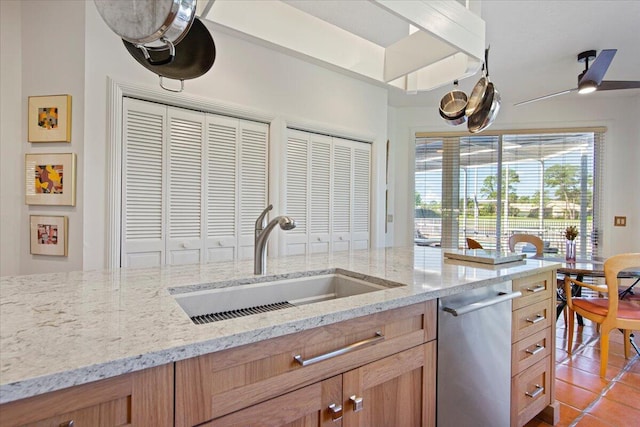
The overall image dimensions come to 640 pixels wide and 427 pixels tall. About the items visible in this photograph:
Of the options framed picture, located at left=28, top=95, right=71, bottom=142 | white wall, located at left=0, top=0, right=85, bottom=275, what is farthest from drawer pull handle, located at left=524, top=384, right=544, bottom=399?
framed picture, located at left=28, top=95, right=71, bottom=142

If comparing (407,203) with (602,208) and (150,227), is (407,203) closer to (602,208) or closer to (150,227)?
(602,208)

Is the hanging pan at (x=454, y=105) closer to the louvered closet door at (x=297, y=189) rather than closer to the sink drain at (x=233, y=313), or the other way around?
the louvered closet door at (x=297, y=189)

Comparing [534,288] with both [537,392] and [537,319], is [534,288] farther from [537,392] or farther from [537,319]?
[537,392]

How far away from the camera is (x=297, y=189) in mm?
3205

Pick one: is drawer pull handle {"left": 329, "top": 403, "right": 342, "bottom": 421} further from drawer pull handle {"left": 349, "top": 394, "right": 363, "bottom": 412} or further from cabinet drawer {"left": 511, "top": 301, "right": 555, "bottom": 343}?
→ cabinet drawer {"left": 511, "top": 301, "right": 555, "bottom": 343}

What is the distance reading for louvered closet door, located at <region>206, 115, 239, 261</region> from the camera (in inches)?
106

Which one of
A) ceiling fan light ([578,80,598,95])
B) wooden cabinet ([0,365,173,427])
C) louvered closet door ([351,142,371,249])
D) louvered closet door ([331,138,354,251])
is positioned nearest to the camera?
wooden cabinet ([0,365,173,427])

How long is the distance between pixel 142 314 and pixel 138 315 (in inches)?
0.4

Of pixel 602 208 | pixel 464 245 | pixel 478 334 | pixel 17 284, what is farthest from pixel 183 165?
pixel 602 208

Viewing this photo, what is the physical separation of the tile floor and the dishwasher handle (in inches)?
36.1

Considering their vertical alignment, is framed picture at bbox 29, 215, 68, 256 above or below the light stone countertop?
above

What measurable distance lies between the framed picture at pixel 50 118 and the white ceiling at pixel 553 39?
2.77 metres

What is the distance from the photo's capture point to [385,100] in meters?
3.89

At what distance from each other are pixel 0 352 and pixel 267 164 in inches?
96.0
